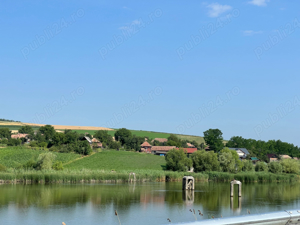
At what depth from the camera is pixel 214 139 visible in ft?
457

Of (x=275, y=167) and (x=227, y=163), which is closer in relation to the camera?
(x=227, y=163)

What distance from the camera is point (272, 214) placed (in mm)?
11000

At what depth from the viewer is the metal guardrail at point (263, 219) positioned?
9781 mm

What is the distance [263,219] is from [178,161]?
2718 inches

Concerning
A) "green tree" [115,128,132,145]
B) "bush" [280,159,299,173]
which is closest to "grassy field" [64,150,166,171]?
"bush" [280,159,299,173]

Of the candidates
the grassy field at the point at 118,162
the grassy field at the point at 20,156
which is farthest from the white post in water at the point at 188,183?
the grassy field at the point at 20,156

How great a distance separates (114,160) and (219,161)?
86.2 ft

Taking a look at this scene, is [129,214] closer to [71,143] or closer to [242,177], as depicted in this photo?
[242,177]

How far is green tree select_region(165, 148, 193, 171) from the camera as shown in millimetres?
78806

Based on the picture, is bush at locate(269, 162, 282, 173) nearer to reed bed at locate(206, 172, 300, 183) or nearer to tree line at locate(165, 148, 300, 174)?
tree line at locate(165, 148, 300, 174)

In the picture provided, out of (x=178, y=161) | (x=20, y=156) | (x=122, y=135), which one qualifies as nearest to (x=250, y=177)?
(x=178, y=161)

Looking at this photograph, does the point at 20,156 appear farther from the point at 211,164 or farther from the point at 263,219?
the point at 263,219

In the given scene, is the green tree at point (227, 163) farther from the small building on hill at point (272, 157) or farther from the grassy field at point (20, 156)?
the small building on hill at point (272, 157)

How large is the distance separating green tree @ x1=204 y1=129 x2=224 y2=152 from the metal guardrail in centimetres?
12796
